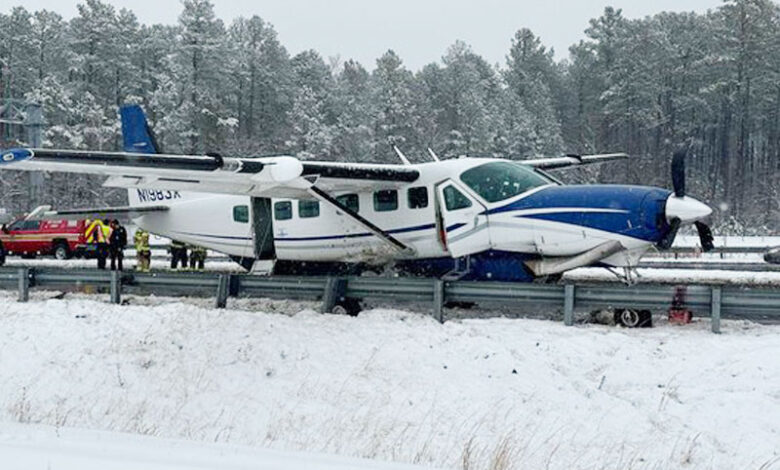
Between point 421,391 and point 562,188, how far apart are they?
213 inches

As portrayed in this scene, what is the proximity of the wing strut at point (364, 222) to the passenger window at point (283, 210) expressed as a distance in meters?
1.83

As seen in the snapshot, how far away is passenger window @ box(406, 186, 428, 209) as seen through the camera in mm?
16000

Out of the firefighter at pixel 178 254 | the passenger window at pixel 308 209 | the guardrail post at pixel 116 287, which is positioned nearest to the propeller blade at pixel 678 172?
the passenger window at pixel 308 209

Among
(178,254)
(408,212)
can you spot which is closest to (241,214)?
(408,212)

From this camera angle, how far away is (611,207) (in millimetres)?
13516

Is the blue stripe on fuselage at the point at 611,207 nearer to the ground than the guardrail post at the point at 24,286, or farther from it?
farther from it

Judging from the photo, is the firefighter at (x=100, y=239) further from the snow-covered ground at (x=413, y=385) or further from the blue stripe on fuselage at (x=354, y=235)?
the snow-covered ground at (x=413, y=385)

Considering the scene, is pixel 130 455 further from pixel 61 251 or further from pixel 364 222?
pixel 61 251

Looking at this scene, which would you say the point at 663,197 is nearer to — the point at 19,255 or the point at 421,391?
the point at 421,391

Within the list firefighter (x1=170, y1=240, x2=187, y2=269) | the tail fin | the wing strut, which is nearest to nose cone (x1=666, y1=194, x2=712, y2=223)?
the wing strut

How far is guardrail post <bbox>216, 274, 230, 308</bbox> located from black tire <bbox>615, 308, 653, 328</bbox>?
23.0 ft

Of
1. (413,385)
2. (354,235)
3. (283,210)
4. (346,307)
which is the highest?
(283,210)

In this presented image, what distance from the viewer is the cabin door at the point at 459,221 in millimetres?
15094

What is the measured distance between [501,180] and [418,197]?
71.3 inches
